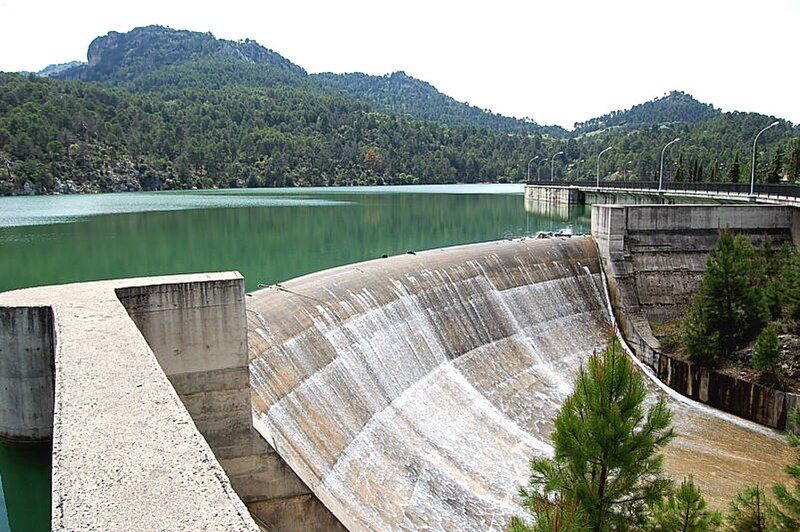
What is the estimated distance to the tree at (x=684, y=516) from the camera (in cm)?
739

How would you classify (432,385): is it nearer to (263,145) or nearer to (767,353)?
(767,353)

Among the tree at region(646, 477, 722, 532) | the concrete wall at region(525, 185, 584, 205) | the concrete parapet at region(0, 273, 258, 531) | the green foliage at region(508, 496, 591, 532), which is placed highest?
the concrete wall at region(525, 185, 584, 205)

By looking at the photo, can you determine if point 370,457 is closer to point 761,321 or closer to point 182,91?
point 761,321

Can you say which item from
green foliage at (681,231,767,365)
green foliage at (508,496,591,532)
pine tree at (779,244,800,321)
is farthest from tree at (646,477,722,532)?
pine tree at (779,244,800,321)

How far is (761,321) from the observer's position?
1944 cm

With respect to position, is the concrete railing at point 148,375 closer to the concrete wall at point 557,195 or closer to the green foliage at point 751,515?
the green foliage at point 751,515

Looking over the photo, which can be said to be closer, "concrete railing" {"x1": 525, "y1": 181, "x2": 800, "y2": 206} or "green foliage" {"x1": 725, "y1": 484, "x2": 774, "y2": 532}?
"green foliage" {"x1": 725, "y1": 484, "x2": 774, "y2": 532}

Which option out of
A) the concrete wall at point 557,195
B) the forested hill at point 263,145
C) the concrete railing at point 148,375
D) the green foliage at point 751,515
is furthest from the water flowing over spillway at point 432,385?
the concrete wall at point 557,195

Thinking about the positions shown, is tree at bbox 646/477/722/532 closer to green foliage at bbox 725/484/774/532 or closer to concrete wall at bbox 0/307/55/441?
green foliage at bbox 725/484/774/532

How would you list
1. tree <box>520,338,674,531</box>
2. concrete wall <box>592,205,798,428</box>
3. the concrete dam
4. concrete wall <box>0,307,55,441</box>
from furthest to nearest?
concrete wall <box>592,205,798,428</box>, concrete wall <box>0,307,55,441</box>, tree <box>520,338,674,531</box>, the concrete dam

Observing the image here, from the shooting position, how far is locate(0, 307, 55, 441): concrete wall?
9.16 metres

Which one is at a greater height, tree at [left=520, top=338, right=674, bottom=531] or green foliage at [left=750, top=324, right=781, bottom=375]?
tree at [left=520, top=338, right=674, bottom=531]

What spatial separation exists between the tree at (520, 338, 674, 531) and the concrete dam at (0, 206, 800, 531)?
11.5 feet

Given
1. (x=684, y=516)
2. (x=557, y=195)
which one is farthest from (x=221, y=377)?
(x=557, y=195)
